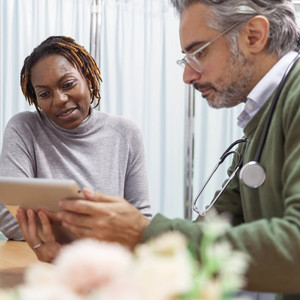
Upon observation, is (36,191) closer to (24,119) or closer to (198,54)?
(198,54)

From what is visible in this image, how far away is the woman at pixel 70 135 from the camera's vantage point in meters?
1.89

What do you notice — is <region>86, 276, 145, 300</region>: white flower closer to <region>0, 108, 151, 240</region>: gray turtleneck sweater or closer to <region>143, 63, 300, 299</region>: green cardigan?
<region>143, 63, 300, 299</region>: green cardigan

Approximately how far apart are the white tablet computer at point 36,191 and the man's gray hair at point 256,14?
1.84ft

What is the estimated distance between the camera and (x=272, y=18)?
1.23m

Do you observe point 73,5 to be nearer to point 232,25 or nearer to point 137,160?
point 137,160

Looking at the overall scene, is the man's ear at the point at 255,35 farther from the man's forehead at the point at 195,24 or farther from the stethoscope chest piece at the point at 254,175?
the stethoscope chest piece at the point at 254,175

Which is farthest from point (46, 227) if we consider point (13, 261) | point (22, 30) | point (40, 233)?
point (22, 30)

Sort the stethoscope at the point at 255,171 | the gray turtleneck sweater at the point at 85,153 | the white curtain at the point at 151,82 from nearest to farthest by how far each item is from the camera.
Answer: the stethoscope at the point at 255,171 → the gray turtleneck sweater at the point at 85,153 → the white curtain at the point at 151,82

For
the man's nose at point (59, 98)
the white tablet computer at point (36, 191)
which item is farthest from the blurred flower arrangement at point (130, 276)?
the man's nose at point (59, 98)

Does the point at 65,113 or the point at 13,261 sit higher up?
the point at 65,113

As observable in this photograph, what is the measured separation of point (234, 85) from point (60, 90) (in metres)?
0.87

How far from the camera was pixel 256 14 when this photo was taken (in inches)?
48.2

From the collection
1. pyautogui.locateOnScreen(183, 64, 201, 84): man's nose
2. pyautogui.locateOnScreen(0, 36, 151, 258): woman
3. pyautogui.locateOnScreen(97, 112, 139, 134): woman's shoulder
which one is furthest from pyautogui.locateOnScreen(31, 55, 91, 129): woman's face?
pyautogui.locateOnScreen(183, 64, 201, 84): man's nose

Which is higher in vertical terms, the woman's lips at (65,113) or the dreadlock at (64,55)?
the dreadlock at (64,55)
